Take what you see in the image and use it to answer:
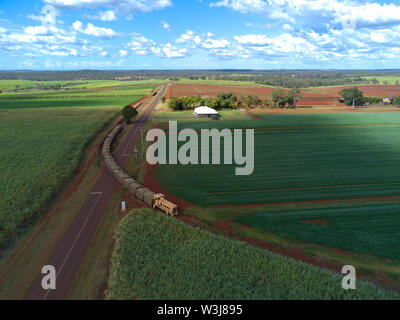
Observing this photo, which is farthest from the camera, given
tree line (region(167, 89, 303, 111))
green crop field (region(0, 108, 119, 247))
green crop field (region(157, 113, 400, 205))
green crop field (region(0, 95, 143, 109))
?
green crop field (region(0, 95, 143, 109))

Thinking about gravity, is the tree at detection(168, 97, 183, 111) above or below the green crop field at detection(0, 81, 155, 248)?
above

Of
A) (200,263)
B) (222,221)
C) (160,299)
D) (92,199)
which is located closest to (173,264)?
(200,263)

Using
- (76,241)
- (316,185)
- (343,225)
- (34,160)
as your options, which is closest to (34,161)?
(34,160)

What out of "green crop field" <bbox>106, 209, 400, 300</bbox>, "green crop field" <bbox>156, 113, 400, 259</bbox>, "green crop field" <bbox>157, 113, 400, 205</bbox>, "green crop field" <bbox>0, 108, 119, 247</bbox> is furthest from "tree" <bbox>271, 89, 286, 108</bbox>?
"green crop field" <bbox>106, 209, 400, 300</bbox>

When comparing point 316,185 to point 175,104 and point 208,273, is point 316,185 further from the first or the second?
point 175,104

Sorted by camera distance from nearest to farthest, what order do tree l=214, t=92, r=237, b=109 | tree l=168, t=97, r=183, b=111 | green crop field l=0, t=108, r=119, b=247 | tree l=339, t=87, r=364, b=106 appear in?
green crop field l=0, t=108, r=119, b=247 → tree l=168, t=97, r=183, b=111 → tree l=214, t=92, r=237, b=109 → tree l=339, t=87, r=364, b=106

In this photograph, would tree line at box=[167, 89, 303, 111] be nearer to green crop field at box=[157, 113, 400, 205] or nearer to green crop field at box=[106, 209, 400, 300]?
green crop field at box=[157, 113, 400, 205]
